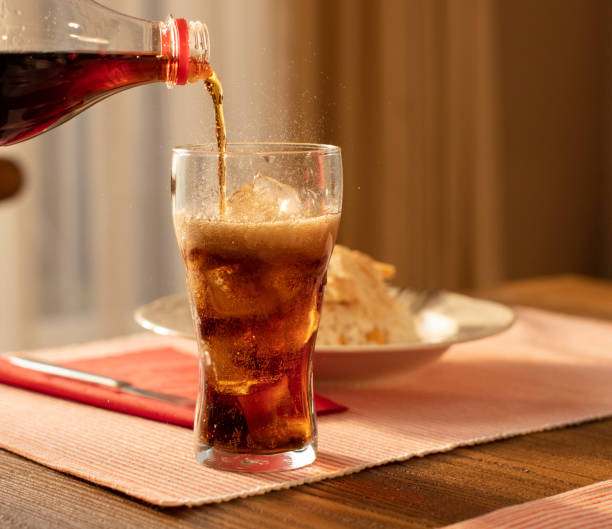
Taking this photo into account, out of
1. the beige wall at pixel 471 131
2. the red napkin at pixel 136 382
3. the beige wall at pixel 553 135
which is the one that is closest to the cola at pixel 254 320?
the red napkin at pixel 136 382

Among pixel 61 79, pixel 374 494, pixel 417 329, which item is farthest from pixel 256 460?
pixel 417 329

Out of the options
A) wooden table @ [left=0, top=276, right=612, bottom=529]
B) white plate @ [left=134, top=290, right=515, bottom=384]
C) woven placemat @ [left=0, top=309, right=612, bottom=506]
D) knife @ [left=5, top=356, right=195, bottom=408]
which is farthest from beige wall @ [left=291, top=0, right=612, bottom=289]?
wooden table @ [left=0, top=276, right=612, bottom=529]

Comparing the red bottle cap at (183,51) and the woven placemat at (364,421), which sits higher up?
the red bottle cap at (183,51)

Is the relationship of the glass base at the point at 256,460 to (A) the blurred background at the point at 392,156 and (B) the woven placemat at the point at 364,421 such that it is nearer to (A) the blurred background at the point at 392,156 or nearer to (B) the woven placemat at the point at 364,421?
(B) the woven placemat at the point at 364,421

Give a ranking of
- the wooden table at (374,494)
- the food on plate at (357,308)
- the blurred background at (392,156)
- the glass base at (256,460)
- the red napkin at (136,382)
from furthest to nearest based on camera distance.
Answer: the blurred background at (392,156) → the food on plate at (357,308) → the red napkin at (136,382) → the glass base at (256,460) → the wooden table at (374,494)

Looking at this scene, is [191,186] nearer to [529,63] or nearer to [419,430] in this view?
[419,430]

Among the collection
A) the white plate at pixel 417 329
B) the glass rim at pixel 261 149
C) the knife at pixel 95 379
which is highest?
the glass rim at pixel 261 149

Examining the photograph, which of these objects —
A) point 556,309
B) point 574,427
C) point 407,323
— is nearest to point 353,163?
point 556,309
